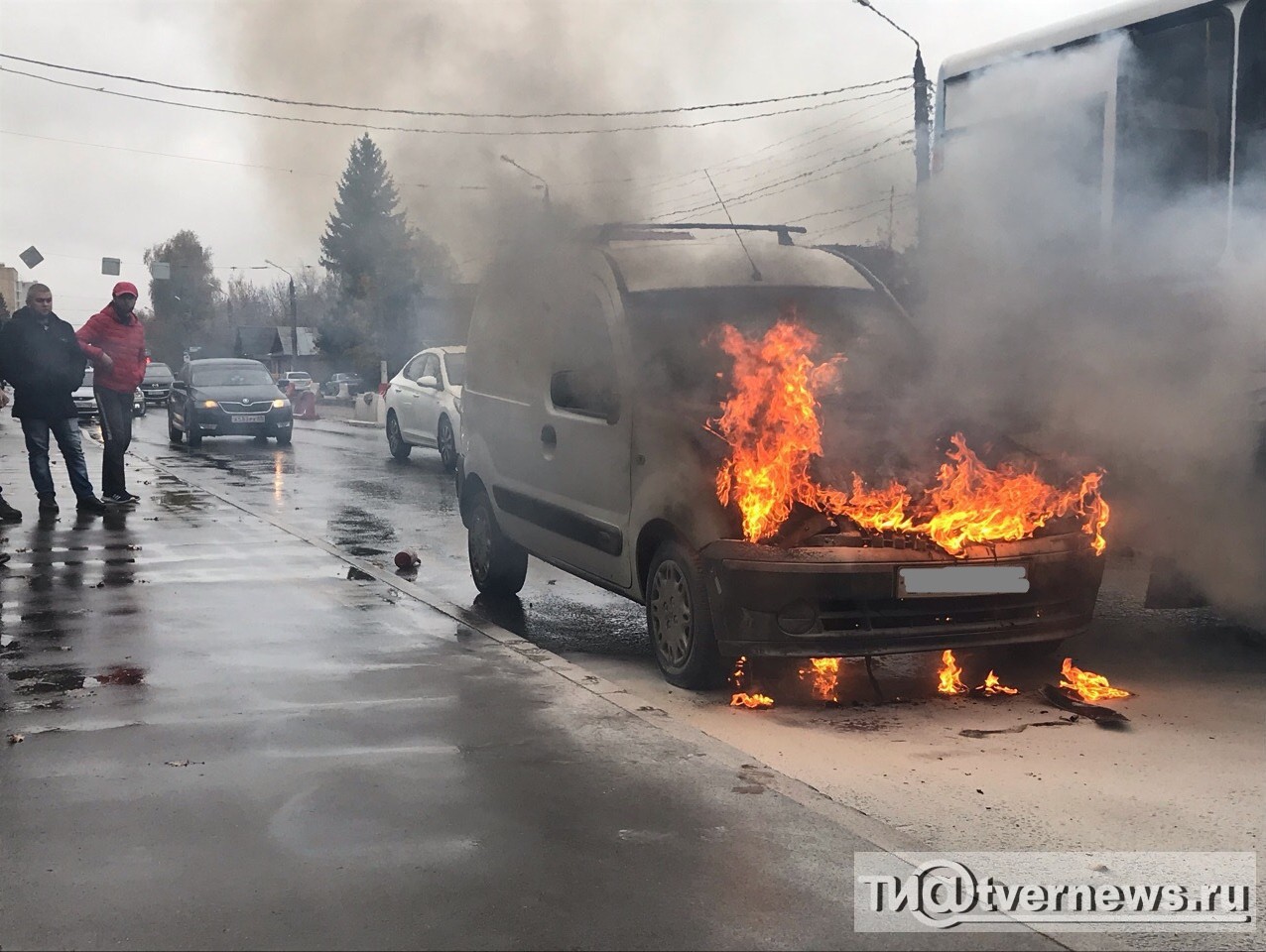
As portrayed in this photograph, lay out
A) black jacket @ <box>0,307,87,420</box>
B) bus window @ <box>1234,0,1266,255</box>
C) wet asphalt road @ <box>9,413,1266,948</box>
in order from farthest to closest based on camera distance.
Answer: black jacket @ <box>0,307,87,420</box> → bus window @ <box>1234,0,1266,255</box> → wet asphalt road @ <box>9,413,1266,948</box>

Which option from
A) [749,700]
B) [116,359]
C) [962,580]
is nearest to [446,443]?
[116,359]

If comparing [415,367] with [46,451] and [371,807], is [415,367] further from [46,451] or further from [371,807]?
[371,807]

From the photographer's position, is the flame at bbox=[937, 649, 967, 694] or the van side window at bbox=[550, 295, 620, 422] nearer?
the flame at bbox=[937, 649, 967, 694]

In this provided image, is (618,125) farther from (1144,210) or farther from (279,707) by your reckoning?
(279,707)

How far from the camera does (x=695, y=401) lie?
5949 millimetres

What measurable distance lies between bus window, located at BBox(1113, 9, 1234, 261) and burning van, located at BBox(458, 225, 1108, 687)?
1.68 meters

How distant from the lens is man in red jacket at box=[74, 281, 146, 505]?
40.0ft

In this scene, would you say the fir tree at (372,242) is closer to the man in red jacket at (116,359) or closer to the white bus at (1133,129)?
the man in red jacket at (116,359)

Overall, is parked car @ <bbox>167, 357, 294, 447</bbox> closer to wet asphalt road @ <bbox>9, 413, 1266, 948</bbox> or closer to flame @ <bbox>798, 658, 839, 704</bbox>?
wet asphalt road @ <bbox>9, 413, 1266, 948</bbox>

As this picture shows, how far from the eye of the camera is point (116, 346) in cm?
1227

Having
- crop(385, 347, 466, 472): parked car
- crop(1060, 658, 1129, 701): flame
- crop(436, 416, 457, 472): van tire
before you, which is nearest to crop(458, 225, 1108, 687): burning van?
crop(1060, 658, 1129, 701): flame

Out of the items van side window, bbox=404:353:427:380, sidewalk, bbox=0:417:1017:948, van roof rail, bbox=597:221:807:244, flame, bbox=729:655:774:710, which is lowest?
flame, bbox=729:655:774:710

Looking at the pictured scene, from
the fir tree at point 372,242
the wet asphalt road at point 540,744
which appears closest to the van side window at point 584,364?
the wet asphalt road at point 540,744

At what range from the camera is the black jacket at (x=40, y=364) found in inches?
452
